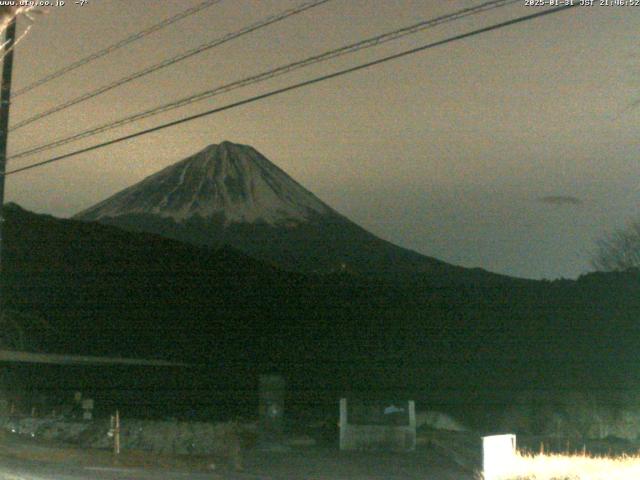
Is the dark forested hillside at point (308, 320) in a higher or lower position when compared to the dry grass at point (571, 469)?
higher

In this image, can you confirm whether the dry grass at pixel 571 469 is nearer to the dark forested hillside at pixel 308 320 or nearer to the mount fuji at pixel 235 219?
the dark forested hillside at pixel 308 320

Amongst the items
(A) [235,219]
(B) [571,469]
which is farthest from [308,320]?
(A) [235,219]

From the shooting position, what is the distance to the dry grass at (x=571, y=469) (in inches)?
454

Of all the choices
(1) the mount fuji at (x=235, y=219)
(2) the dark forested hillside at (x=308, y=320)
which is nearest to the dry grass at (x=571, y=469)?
(2) the dark forested hillside at (x=308, y=320)

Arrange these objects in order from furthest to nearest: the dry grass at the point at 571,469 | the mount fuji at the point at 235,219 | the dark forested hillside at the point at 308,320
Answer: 1. the mount fuji at the point at 235,219
2. the dark forested hillside at the point at 308,320
3. the dry grass at the point at 571,469

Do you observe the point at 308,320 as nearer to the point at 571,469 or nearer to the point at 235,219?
the point at 571,469

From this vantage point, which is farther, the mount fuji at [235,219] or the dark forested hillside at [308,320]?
the mount fuji at [235,219]

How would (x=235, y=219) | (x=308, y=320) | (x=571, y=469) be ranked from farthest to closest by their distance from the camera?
(x=235, y=219)
(x=308, y=320)
(x=571, y=469)

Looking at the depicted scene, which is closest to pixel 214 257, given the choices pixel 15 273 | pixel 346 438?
pixel 15 273

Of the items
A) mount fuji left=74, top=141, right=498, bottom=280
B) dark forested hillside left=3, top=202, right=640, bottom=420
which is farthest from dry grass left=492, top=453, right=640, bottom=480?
mount fuji left=74, top=141, right=498, bottom=280

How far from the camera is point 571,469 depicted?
12.1 meters

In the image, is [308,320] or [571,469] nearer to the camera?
[571,469]

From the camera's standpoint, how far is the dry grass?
11.5 meters

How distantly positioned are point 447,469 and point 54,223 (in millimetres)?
49098
